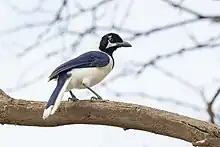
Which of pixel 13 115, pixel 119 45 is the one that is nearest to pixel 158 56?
pixel 119 45

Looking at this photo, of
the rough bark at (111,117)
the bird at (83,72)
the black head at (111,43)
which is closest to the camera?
the rough bark at (111,117)

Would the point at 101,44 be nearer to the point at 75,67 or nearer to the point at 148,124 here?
the point at 75,67

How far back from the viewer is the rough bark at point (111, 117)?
1.04 meters

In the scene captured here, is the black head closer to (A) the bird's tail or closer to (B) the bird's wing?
(B) the bird's wing

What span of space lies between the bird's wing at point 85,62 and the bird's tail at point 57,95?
17 millimetres

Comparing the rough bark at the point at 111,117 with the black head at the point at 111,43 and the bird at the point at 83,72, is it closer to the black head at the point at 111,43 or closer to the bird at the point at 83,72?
the bird at the point at 83,72

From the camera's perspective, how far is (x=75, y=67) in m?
1.17

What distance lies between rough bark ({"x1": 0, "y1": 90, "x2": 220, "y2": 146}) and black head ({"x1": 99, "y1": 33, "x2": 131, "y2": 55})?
0.20m

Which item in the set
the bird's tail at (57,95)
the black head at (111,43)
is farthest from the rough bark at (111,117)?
the black head at (111,43)

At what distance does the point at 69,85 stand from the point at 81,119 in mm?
95

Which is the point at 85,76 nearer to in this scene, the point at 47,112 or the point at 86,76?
the point at 86,76

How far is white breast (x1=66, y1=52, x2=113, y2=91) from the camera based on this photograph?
1167 millimetres

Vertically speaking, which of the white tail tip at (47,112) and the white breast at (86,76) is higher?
the white breast at (86,76)

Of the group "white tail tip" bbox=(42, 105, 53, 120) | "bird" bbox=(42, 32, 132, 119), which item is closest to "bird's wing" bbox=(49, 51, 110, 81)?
"bird" bbox=(42, 32, 132, 119)
